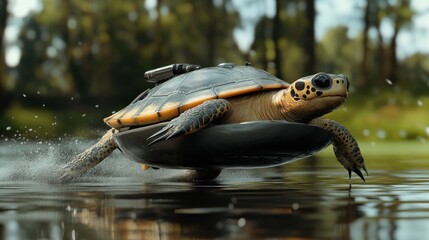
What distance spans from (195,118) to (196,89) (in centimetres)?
74

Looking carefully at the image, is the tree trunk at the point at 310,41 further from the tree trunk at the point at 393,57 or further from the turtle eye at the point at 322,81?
the turtle eye at the point at 322,81

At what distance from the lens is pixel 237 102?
7.71 metres

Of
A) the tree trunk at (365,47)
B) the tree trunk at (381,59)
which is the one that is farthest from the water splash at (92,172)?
the tree trunk at (381,59)

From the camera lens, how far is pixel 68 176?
9023 millimetres

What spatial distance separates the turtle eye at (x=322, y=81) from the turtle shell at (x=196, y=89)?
63 centimetres

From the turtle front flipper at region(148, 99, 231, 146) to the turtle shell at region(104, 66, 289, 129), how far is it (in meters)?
0.25

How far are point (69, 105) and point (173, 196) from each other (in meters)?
32.2

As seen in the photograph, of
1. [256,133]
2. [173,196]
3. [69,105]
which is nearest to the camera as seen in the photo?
[173,196]

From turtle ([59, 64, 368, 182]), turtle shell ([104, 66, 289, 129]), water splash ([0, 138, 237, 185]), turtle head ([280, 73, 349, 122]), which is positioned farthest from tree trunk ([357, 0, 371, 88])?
turtle head ([280, 73, 349, 122])

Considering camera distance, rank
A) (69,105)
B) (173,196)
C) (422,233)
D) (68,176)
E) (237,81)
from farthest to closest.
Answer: (69,105) < (68,176) < (237,81) < (173,196) < (422,233)

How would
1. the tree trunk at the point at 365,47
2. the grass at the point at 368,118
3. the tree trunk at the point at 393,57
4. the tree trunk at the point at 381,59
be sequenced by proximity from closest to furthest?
the grass at the point at 368,118 → the tree trunk at the point at 393,57 → the tree trunk at the point at 365,47 → the tree trunk at the point at 381,59

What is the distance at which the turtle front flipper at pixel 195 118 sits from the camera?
7.07 m

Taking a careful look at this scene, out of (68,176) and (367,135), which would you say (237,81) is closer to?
(68,176)

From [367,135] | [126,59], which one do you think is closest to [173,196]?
[367,135]
